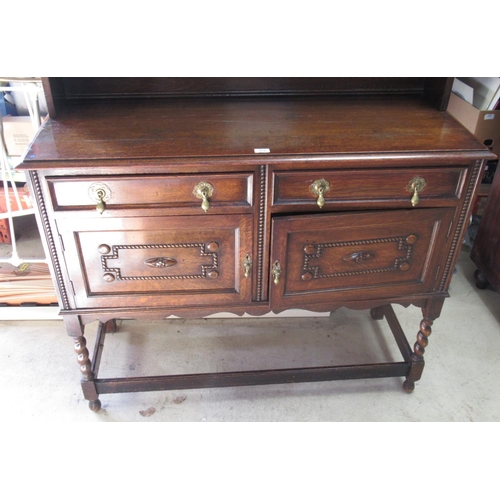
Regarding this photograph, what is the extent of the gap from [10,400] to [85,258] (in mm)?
721

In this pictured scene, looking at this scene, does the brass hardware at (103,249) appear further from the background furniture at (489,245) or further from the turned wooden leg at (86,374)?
the background furniture at (489,245)

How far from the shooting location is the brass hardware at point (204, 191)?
3.92 ft

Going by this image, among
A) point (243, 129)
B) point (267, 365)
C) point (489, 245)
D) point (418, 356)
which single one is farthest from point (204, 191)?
point (489, 245)

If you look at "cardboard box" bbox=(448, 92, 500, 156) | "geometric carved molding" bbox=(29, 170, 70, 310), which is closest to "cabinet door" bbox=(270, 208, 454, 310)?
"geometric carved molding" bbox=(29, 170, 70, 310)

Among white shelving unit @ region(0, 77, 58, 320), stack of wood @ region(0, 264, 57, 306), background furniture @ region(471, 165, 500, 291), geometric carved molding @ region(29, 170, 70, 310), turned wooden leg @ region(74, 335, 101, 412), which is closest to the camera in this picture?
geometric carved molding @ region(29, 170, 70, 310)

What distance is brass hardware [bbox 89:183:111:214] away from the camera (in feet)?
3.88

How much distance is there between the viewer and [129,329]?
77.5 inches

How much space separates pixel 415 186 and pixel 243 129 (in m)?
0.48

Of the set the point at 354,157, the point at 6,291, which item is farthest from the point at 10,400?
the point at 354,157

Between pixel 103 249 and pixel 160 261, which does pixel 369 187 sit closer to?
pixel 160 261

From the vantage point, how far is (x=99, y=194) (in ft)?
3.90

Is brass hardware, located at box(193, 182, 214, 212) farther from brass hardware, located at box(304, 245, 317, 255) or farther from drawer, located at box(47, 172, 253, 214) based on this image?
brass hardware, located at box(304, 245, 317, 255)

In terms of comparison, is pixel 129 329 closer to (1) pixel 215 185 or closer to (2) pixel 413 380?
(1) pixel 215 185

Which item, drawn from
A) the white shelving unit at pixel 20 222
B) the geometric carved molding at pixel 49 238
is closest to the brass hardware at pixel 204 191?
the geometric carved molding at pixel 49 238
